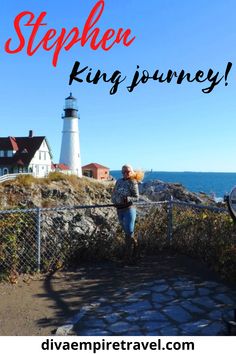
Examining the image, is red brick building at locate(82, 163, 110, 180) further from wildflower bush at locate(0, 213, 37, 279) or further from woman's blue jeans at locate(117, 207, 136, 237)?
wildflower bush at locate(0, 213, 37, 279)

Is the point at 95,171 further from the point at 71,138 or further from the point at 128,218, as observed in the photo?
the point at 128,218

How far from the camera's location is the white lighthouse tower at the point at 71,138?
52.8 meters

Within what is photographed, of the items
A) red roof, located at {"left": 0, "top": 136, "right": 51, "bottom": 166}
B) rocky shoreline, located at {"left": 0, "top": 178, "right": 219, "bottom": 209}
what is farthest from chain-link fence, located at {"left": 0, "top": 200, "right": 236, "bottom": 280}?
red roof, located at {"left": 0, "top": 136, "right": 51, "bottom": 166}

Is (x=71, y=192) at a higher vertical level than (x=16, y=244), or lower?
lower

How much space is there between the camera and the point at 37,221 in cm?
681

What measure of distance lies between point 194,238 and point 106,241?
157 cm

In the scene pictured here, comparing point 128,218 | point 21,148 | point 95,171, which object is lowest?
point 128,218

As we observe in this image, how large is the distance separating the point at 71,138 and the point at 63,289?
4801 centimetres

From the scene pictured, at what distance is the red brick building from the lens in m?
76.1

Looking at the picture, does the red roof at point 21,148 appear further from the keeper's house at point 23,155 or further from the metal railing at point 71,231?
the metal railing at point 71,231

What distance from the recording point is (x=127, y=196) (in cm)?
698

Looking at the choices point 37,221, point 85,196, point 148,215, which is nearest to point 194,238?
point 148,215

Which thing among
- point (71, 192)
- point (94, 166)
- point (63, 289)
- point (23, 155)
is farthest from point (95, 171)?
point (63, 289)

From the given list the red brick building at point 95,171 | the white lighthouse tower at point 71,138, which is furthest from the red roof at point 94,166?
the white lighthouse tower at point 71,138
